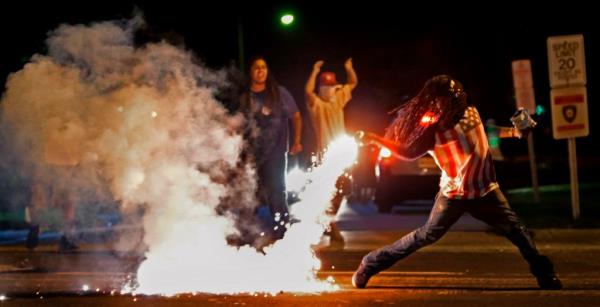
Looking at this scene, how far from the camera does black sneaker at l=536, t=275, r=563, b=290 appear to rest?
7.56 meters

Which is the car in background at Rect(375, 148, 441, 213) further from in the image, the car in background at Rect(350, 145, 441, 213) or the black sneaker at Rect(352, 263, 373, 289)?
the black sneaker at Rect(352, 263, 373, 289)

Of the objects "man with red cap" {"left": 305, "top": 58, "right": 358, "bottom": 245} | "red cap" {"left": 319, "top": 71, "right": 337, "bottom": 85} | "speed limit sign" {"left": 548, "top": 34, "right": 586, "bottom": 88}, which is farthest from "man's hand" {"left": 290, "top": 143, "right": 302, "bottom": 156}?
"speed limit sign" {"left": 548, "top": 34, "right": 586, "bottom": 88}

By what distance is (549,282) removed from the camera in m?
7.57

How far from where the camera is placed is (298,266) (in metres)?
9.23

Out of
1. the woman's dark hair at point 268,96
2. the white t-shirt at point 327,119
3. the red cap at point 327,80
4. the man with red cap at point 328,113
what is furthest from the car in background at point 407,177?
the woman's dark hair at point 268,96

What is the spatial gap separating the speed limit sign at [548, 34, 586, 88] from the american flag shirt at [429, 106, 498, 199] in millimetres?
6557

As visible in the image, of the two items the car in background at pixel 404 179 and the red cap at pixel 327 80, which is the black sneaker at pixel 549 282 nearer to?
the red cap at pixel 327 80

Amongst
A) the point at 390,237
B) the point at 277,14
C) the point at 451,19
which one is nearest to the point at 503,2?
the point at 451,19

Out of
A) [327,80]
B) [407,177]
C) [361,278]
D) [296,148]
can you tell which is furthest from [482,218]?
[407,177]

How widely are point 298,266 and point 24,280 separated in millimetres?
2516

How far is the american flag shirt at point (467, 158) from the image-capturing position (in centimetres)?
743

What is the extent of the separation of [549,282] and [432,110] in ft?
5.30

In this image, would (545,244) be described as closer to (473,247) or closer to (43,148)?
(473,247)

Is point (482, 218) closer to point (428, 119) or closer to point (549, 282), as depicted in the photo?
point (549, 282)
